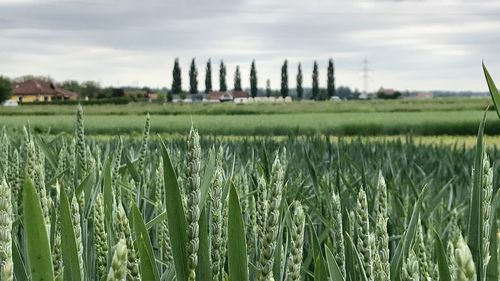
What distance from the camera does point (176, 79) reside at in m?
75.5

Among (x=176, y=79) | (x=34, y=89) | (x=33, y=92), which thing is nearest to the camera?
(x=176, y=79)

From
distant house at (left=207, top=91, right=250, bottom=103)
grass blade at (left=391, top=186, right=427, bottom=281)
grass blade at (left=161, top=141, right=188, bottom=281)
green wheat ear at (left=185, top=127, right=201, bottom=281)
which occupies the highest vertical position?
green wheat ear at (left=185, top=127, right=201, bottom=281)

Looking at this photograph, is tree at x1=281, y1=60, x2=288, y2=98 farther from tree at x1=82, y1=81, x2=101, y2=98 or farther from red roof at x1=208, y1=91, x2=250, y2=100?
tree at x1=82, y1=81, x2=101, y2=98

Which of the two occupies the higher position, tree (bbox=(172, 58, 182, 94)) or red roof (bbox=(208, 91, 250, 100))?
tree (bbox=(172, 58, 182, 94))

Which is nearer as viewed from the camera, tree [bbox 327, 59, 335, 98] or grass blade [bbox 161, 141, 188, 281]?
grass blade [bbox 161, 141, 188, 281]

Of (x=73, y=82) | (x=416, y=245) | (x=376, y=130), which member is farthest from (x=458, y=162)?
(x=73, y=82)

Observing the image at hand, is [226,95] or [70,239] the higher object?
[70,239]

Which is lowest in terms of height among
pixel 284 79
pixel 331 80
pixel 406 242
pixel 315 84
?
pixel 406 242

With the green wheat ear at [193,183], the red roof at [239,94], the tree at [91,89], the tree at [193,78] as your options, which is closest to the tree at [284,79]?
the red roof at [239,94]

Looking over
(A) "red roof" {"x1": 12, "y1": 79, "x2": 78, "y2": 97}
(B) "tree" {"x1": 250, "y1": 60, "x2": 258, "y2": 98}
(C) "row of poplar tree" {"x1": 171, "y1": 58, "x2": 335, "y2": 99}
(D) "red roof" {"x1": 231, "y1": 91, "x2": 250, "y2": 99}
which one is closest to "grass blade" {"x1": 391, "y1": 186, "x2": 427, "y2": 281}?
(C) "row of poplar tree" {"x1": 171, "y1": 58, "x2": 335, "y2": 99}

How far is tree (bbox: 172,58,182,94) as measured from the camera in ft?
243

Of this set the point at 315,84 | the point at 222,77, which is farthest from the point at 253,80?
the point at 315,84

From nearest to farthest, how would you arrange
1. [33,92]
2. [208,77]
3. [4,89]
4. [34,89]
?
[4,89], [208,77], [34,89], [33,92]

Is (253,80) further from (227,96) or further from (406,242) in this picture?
(406,242)
